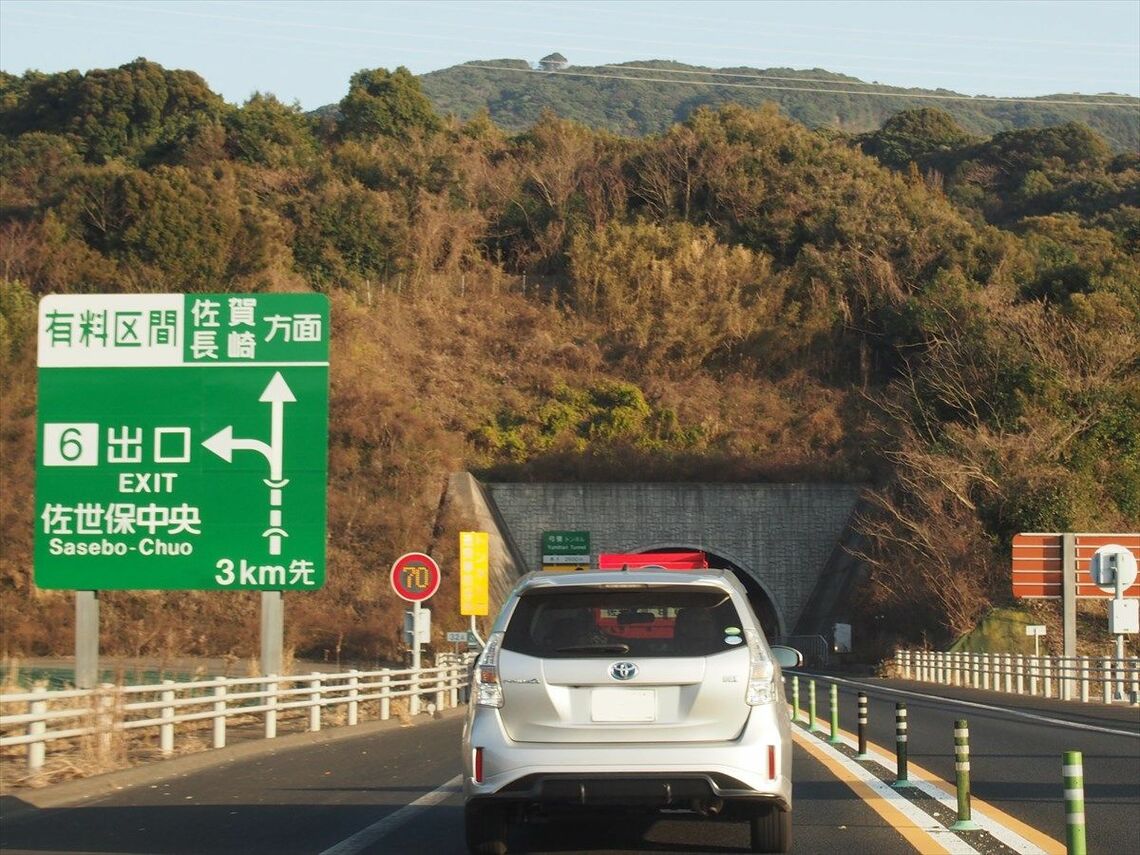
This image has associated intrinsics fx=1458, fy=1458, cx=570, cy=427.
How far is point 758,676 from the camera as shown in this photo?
821 centimetres

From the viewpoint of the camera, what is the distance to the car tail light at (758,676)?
816 centimetres

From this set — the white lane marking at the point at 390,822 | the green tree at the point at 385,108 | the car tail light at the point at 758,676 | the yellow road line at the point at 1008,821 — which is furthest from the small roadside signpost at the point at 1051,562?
the green tree at the point at 385,108

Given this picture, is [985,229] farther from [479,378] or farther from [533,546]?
[533,546]

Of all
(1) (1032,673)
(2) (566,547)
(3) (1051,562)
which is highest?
(3) (1051,562)

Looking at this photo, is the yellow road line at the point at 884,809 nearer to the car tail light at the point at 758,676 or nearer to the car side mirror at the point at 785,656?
the car side mirror at the point at 785,656

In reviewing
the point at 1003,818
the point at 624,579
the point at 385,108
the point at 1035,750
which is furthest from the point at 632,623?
the point at 385,108

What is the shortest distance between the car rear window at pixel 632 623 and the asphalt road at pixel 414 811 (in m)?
1.55

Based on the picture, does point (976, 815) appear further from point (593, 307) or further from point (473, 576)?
point (593, 307)

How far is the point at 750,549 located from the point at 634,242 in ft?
78.6

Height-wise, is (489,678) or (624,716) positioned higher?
(489,678)

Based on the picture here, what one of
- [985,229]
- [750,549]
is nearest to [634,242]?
[985,229]

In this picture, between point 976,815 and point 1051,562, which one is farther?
point 1051,562

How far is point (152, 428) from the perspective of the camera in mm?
20391

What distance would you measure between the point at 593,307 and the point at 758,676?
2641 inches
